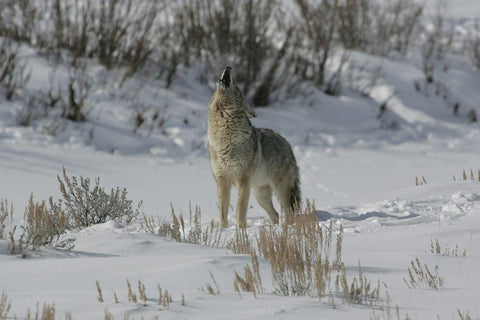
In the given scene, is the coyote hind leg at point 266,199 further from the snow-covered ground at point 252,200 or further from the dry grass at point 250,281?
the dry grass at point 250,281

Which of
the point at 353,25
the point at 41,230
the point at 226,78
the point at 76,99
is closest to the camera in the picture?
the point at 41,230

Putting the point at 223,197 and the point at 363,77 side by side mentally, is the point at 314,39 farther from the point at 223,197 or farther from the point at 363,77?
the point at 223,197

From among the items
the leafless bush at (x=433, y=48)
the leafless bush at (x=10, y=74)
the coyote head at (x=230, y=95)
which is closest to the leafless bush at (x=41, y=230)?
the coyote head at (x=230, y=95)

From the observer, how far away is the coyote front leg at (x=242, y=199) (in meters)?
5.98

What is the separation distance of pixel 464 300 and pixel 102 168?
7.52 m

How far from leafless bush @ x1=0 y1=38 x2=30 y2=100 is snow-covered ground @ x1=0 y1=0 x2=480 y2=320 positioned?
21cm

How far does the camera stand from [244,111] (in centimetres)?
610

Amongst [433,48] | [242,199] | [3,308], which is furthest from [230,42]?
[3,308]

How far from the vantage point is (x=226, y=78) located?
5.87 meters

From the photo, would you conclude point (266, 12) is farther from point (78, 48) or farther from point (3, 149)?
point (3, 149)

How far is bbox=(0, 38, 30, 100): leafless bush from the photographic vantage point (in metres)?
11.0

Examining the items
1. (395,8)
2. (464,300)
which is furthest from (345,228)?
(395,8)

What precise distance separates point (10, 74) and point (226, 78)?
6302mm

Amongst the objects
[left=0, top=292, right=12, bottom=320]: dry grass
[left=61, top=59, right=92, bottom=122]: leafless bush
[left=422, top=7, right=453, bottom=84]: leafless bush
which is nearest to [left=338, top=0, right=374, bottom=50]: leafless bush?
[left=422, top=7, right=453, bottom=84]: leafless bush
